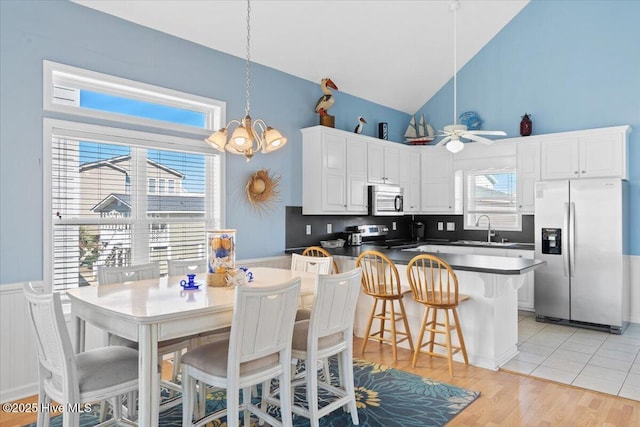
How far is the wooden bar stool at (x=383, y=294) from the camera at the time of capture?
3.95 m

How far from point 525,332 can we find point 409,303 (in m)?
1.56

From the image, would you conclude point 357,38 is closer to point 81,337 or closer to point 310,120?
point 310,120

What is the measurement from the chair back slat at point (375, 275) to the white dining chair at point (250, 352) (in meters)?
1.75

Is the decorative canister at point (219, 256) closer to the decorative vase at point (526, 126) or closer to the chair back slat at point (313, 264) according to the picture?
the chair back slat at point (313, 264)

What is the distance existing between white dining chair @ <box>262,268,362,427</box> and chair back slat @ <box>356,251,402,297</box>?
1188 millimetres

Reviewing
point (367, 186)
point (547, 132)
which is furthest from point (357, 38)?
point (547, 132)

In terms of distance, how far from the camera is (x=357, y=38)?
197 inches

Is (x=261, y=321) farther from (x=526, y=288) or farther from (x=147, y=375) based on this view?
(x=526, y=288)

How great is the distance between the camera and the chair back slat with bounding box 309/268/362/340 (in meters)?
2.49

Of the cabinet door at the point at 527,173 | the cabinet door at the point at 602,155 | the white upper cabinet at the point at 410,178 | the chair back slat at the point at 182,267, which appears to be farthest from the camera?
the white upper cabinet at the point at 410,178

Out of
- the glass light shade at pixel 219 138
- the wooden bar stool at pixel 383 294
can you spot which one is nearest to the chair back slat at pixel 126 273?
the glass light shade at pixel 219 138

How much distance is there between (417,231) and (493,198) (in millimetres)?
1333

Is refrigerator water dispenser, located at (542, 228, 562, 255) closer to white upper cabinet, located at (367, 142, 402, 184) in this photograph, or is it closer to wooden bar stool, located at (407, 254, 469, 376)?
wooden bar stool, located at (407, 254, 469, 376)

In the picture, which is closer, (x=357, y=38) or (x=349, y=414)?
(x=349, y=414)
